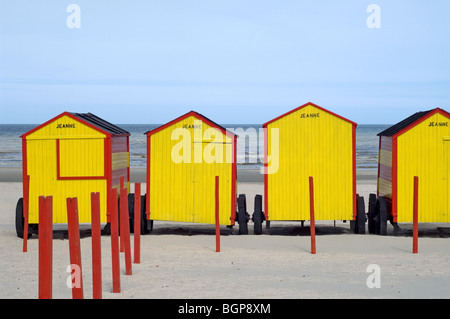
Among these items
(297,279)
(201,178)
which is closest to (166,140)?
(201,178)

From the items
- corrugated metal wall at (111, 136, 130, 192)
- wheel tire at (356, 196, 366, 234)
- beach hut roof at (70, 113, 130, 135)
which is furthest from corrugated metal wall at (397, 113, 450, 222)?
beach hut roof at (70, 113, 130, 135)

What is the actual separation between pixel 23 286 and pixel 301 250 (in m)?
4.63

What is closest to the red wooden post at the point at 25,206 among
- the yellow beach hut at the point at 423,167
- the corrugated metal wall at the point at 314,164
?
the corrugated metal wall at the point at 314,164

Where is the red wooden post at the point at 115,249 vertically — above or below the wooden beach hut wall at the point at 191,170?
below

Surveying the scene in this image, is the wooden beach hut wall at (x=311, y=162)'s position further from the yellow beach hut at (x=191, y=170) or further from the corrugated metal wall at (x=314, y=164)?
the yellow beach hut at (x=191, y=170)

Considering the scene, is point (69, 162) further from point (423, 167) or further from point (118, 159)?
point (423, 167)

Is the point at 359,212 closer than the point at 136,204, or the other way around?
the point at 136,204

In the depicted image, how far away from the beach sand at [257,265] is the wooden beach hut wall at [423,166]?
0.56 metres

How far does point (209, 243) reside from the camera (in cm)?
1222

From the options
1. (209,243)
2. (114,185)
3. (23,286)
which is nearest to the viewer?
(23,286)

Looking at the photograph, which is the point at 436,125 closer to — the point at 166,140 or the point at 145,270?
the point at 166,140

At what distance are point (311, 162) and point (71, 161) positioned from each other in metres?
4.29

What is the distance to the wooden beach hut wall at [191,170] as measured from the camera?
12.6 meters

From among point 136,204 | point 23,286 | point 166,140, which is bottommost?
point 23,286
